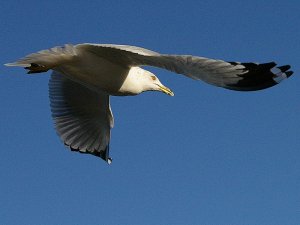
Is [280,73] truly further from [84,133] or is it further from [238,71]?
[84,133]

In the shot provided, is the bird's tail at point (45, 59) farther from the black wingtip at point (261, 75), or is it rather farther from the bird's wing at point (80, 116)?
the bird's wing at point (80, 116)

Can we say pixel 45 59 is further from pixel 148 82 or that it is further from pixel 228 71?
pixel 228 71

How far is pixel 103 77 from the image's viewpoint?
8.30 meters

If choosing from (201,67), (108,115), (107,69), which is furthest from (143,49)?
(108,115)

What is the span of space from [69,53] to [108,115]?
270 cm

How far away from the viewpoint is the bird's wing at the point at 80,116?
10531 mm

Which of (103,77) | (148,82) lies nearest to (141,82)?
(148,82)

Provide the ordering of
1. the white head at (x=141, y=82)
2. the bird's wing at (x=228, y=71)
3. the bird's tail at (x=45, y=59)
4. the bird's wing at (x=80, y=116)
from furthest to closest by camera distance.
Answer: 1. the bird's wing at (x=80, y=116)
2. the white head at (x=141, y=82)
3. the bird's tail at (x=45, y=59)
4. the bird's wing at (x=228, y=71)

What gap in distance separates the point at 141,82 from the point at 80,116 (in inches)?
87.6

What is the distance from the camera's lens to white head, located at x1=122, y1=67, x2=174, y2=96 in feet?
28.0

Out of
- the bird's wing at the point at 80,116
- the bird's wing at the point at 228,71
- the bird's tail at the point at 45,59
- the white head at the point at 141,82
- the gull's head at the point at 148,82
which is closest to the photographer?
the bird's wing at the point at 228,71

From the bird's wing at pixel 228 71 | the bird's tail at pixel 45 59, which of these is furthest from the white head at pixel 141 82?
the bird's wing at pixel 228 71

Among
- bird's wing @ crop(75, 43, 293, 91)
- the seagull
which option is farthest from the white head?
bird's wing @ crop(75, 43, 293, 91)

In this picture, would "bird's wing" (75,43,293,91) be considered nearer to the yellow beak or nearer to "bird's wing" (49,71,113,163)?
the yellow beak
